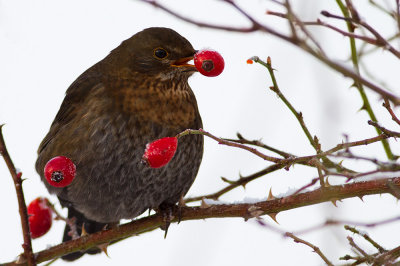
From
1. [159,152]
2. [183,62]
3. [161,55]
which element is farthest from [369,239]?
[161,55]

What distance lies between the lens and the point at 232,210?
2.80 meters

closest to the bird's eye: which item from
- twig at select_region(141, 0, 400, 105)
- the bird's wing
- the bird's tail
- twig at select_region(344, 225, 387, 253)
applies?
the bird's wing

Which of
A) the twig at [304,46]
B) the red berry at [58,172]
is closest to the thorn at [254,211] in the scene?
the red berry at [58,172]

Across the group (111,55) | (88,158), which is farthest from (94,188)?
(111,55)

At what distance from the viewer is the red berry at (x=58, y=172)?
2566 mm

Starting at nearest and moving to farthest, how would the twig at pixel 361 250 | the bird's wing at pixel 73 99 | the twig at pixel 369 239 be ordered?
→ the twig at pixel 361 250, the twig at pixel 369 239, the bird's wing at pixel 73 99

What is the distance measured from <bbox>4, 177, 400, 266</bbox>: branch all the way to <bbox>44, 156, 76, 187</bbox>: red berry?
706 millimetres

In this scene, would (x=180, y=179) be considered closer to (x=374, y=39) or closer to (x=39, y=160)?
(x=39, y=160)

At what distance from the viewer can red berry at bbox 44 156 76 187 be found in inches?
101

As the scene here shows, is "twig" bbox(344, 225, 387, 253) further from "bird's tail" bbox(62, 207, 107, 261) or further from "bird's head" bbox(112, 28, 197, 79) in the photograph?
"bird's tail" bbox(62, 207, 107, 261)

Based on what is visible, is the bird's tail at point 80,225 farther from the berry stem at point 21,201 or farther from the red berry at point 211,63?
the red berry at point 211,63

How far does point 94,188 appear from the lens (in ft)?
11.8

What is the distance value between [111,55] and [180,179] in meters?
1.05

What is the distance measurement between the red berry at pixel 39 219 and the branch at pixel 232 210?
1.30 ft
